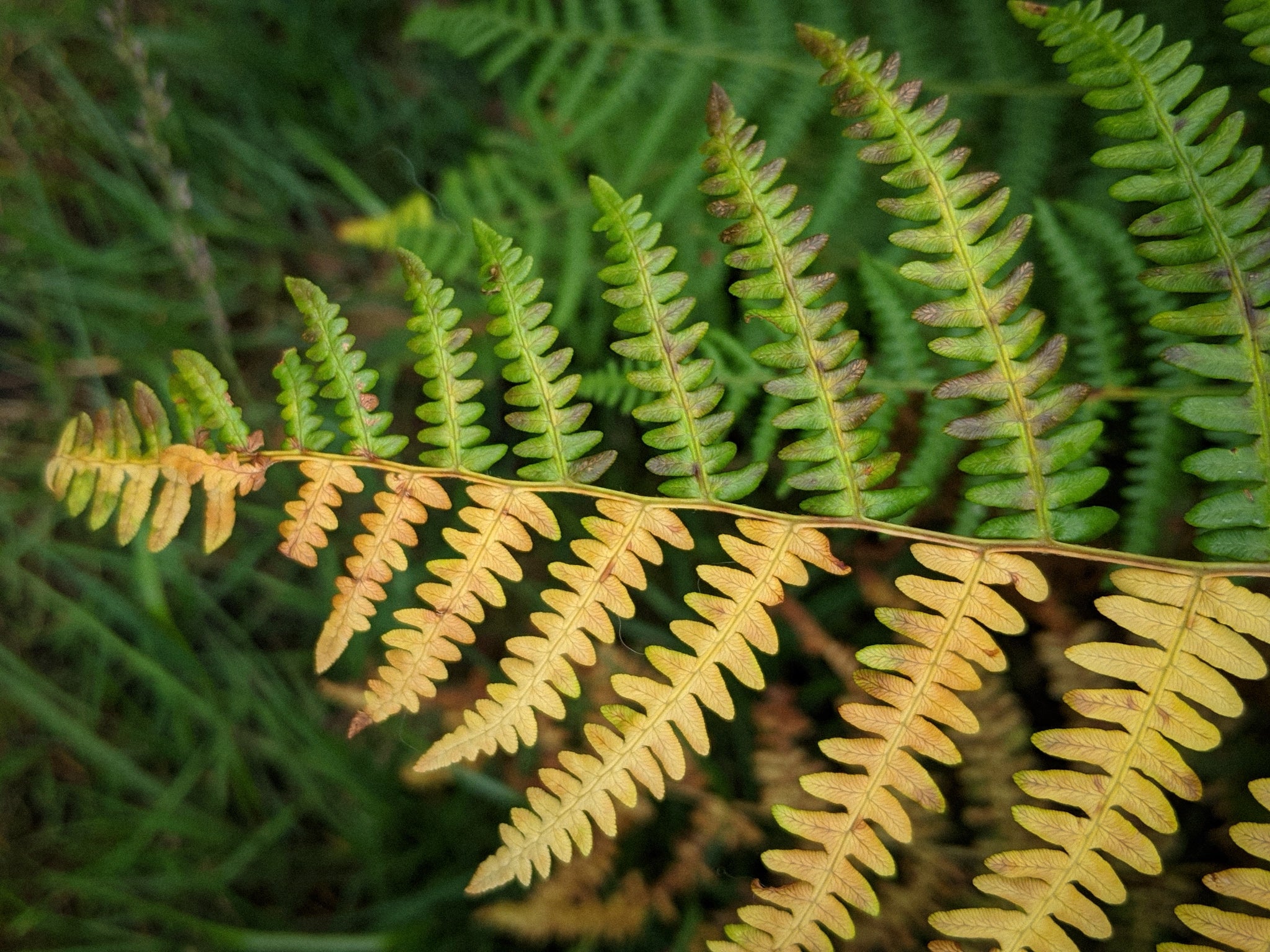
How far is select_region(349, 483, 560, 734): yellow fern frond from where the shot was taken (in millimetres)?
1343

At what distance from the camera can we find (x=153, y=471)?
1.45m

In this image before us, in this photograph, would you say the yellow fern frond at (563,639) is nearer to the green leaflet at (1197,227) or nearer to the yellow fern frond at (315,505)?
the yellow fern frond at (315,505)

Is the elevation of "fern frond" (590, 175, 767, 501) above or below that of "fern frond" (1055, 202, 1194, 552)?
below

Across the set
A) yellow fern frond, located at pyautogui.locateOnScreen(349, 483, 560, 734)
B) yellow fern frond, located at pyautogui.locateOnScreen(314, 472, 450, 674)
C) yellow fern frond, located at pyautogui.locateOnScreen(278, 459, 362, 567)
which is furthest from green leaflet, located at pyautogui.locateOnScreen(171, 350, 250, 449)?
yellow fern frond, located at pyautogui.locateOnScreen(349, 483, 560, 734)

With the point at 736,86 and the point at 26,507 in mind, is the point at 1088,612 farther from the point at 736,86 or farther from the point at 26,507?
the point at 26,507

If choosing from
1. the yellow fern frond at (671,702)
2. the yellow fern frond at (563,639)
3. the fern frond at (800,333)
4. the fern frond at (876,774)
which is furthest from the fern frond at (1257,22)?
the yellow fern frond at (563,639)

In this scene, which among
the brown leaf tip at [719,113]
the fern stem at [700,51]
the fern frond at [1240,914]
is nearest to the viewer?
the fern frond at [1240,914]

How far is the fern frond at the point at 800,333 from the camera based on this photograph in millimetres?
1259

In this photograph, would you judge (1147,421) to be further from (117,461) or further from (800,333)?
(117,461)

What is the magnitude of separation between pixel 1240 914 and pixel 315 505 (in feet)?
5.09

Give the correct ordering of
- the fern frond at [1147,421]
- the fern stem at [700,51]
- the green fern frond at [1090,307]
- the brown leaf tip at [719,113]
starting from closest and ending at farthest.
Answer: the brown leaf tip at [719,113], the fern frond at [1147,421], the green fern frond at [1090,307], the fern stem at [700,51]

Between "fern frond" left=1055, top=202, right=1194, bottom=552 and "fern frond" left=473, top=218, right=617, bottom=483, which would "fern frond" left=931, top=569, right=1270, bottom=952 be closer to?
"fern frond" left=1055, top=202, right=1194, bottom=552

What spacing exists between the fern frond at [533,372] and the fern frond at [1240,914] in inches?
42.3

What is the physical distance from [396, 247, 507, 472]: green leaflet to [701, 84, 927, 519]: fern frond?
473 mm
